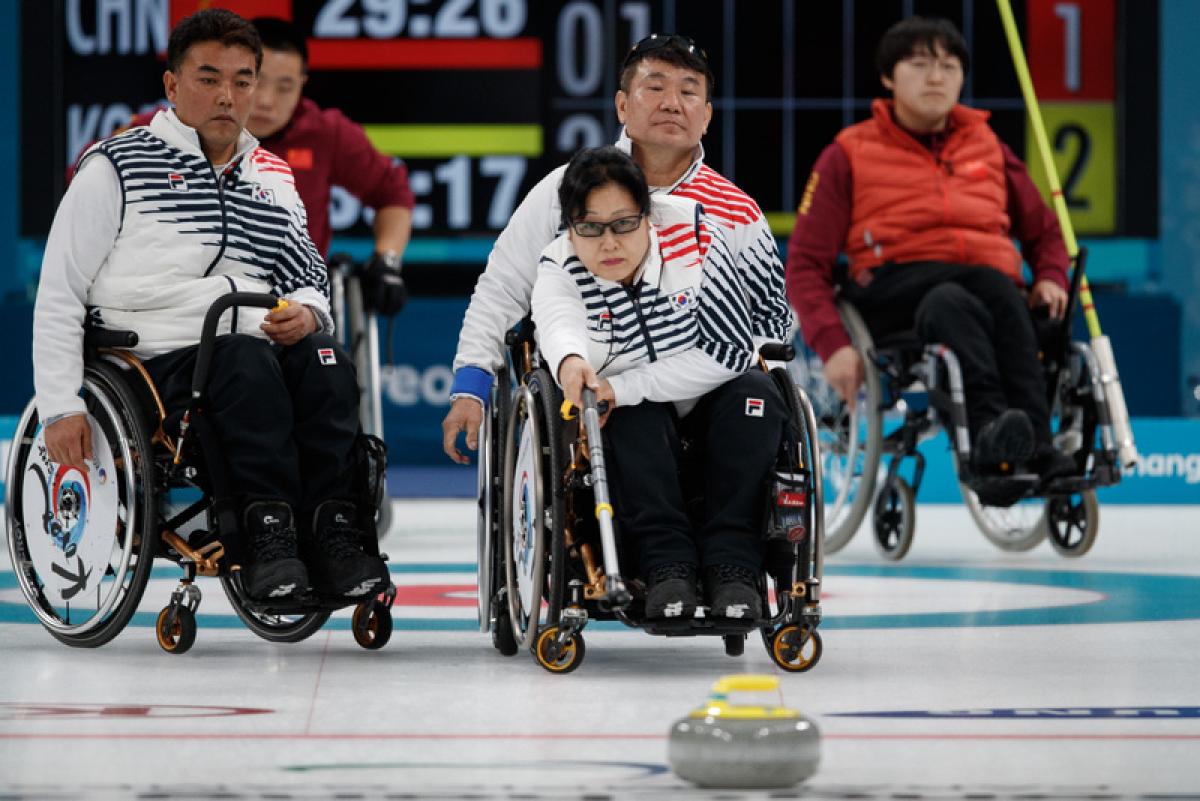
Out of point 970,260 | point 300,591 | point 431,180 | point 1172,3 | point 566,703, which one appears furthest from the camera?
point 1172,3

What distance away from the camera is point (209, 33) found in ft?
11.7

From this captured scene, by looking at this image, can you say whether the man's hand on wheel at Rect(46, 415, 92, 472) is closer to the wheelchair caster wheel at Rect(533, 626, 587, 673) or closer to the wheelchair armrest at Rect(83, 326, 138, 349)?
the wheelchair armrest at Rect(83, 326, 138, 349)

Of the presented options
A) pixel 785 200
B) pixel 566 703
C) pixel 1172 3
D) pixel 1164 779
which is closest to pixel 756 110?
pixel 785 200

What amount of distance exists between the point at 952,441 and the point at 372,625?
6.37 ft

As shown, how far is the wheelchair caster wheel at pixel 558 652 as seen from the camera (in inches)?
126

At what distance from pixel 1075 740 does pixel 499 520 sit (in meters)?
1.17

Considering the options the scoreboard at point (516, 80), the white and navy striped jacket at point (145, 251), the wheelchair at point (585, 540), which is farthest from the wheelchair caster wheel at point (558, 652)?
the scoreboard at point (516, 80)

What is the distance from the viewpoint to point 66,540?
3.54 metres

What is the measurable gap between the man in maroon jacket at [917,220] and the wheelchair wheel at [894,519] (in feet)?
1.06

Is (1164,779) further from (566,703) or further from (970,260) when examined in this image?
(970,260)

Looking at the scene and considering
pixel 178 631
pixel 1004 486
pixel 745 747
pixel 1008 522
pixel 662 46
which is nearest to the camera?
pixel 745 747

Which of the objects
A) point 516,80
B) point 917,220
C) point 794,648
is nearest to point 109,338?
point 794,648

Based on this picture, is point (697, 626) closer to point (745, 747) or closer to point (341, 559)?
point (341, 559)

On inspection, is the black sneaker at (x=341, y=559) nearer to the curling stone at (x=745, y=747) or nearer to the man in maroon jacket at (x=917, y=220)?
the curling stone at (x=745, y=747)
